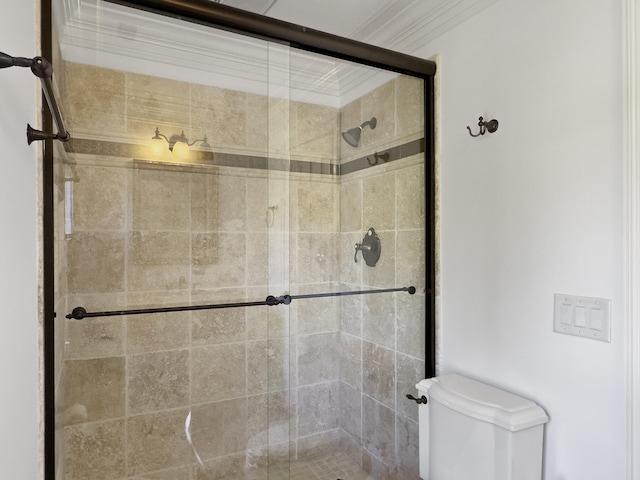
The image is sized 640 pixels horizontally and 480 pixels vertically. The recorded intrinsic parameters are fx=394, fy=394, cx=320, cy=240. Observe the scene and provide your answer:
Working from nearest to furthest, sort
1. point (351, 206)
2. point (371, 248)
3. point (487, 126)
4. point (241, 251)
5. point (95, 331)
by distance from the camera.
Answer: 1. point (487, 126)
2. point (95, 331)
3. point (241, 251)
4. point (371, 248)
5. point (351, 206)

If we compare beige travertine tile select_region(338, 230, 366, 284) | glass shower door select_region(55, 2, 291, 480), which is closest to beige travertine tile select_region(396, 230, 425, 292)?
beige travertine tile select_region(338, 230, 366, 284)

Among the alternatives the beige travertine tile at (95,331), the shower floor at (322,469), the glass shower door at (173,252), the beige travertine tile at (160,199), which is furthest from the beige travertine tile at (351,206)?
the shower floor at (322,469)

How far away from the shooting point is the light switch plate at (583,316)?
1183 mm

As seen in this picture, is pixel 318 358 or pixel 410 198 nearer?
pixel 410 198

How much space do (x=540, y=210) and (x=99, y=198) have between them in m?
1.74

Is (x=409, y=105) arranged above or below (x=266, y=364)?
above

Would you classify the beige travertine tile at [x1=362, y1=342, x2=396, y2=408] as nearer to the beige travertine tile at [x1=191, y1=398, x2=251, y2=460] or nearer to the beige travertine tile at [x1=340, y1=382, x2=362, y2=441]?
the beige travertine tile at [x1=340, y1=382, x2=362, y2=441]

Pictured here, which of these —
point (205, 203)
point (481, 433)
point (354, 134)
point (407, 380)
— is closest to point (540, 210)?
point (481, 433)

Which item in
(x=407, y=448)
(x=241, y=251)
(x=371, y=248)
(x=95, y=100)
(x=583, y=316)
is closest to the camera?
(x=583, y=316)

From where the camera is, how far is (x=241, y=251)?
203cm

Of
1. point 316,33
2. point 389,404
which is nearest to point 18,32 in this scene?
point 316,33

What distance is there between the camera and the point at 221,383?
2121 millimetres

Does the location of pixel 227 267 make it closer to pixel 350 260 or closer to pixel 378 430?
pixel 350 260

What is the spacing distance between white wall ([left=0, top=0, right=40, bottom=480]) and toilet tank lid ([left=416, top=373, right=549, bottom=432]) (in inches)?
50.3
